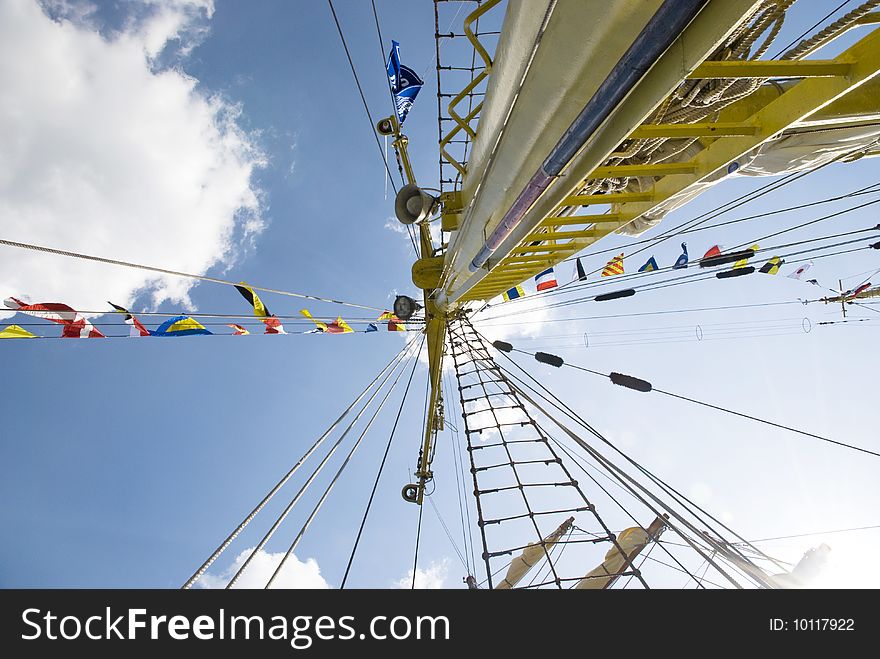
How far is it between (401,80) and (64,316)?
14.5 ft

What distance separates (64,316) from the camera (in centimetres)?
389

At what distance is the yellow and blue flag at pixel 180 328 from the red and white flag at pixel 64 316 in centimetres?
56

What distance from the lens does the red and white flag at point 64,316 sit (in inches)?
137

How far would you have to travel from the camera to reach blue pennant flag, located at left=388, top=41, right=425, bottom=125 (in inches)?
179

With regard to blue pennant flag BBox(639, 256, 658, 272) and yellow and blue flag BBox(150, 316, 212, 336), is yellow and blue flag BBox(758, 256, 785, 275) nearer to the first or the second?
blue pennant flag BBox(639, 256, 658, 272)

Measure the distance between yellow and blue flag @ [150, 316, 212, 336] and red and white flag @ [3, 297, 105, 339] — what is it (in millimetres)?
563

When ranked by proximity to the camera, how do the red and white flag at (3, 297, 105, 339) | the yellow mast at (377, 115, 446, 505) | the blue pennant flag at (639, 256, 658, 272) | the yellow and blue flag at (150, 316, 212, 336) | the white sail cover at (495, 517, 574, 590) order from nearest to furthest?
the red and white flag at (3, 297, 105, 339) < the yellow and blue flag at (150, 316, 212, 336) < the yellow mast at (377, 115, 446, 505) < the blue pennant flag at (639, 256, 658, 272) < the white sail cover at (495, 517, 574, 590)

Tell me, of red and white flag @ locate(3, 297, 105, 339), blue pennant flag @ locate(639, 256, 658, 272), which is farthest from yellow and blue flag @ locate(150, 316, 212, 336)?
blue pennant flag @ locate(639, 256, 658, 272)

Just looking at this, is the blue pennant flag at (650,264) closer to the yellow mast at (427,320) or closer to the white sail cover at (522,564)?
the yellow mast at (427,320)

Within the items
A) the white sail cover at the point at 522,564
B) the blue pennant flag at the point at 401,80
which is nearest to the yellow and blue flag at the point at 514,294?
the blue pennant flag at the point at 401,80

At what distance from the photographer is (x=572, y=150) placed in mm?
1445

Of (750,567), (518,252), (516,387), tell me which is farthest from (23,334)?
(750,567)
